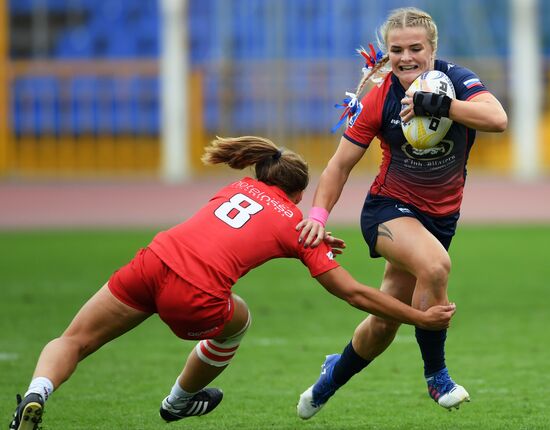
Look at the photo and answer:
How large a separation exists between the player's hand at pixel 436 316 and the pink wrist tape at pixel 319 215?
25.8 inches

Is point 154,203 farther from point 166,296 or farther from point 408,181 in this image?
point 166,296

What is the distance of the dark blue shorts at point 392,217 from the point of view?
6.11m

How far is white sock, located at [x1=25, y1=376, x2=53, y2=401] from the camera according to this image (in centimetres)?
530

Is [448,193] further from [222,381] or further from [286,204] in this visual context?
[222,381]

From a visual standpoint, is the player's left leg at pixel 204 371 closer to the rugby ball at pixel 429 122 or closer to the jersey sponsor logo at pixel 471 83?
the rugby ball at pixel 429 122

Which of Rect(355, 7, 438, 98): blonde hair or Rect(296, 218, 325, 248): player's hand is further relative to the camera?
Rect(355, 7, 438, 98): blonde hair

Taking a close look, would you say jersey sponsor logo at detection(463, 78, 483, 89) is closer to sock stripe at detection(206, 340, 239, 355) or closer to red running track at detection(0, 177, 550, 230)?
sock stripe at detection(206, 340, 239, 355)

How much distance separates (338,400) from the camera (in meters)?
7.07

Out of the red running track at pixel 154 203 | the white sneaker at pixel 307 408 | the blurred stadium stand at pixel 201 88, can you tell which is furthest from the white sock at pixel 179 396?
the blurred stadium stand at pixel 201 88

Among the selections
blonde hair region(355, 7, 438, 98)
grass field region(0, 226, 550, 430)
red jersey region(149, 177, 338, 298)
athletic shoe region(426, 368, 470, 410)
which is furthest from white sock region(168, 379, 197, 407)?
blonde hair region(355, 7, 438, 98)

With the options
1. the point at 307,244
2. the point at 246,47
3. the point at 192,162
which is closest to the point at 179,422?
the point at 307,244

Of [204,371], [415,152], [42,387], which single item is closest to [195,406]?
[204,371]

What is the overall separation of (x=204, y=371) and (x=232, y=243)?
2.81 ft

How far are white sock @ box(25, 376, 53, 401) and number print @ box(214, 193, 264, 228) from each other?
1.07 meters
